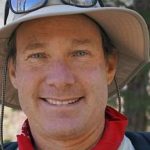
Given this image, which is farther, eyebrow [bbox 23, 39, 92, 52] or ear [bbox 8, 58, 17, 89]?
ear [bbox 8, 58, 17, 89]

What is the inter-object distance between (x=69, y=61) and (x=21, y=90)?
10.5 inches

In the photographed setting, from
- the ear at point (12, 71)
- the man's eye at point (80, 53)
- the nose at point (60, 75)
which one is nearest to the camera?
the nose at point (60, 75)

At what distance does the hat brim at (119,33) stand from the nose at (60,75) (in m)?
0.23

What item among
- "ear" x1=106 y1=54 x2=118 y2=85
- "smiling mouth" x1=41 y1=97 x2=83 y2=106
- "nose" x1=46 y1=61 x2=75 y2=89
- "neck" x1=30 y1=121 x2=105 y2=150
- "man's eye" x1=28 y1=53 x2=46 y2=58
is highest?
"man's eye" x1=28 y1=53 x2=46 y2=58

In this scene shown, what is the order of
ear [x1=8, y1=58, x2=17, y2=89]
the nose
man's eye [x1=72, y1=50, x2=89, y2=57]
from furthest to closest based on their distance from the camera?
ear [x1=8, y1=58, x2=17, y2=89]
man's eye [x1=72, y1=50, x2=89, y2=57]
the nose

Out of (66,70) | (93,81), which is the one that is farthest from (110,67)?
(66,70)

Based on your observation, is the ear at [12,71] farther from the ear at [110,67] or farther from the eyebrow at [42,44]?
the ear at [110,67]

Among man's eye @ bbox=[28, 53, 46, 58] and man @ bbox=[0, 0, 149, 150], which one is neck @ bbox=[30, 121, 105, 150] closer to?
man @ bbox=[0, 0, 149, 150]

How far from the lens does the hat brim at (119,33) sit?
281cm

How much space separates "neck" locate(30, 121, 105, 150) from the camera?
296 centimetres

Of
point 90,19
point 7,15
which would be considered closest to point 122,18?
point 90,19

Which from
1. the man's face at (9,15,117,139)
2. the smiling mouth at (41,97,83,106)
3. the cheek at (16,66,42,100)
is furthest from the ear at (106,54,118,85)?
the cheek at (16,66,42,100)

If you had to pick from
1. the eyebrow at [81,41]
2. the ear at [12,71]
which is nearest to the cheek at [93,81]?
the eyebrow at [81,41]

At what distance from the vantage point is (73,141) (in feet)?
9.71
